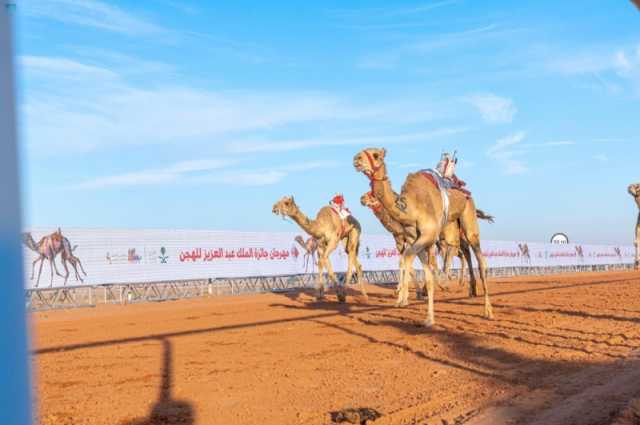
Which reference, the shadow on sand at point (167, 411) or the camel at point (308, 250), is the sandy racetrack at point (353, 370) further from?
the camel at point (308, 250)

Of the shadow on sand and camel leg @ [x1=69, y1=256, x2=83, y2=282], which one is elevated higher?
camel leg @ [x1=69, y1=256, x2=83, y2=282]

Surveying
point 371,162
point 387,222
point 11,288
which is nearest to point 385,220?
point 387,222

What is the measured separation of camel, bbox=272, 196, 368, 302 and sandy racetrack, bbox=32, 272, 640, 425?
6168 mm

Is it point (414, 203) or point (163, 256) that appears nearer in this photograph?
point (414, 203)

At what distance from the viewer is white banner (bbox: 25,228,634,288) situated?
2208 centimetres

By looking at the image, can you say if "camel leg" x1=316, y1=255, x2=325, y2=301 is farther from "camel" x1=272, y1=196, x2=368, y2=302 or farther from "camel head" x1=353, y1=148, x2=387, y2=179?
"camel head" x1=353, y1=148, x2=387, y2=179

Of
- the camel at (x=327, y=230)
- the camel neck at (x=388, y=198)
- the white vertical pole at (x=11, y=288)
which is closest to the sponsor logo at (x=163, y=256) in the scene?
the camel at (x=327, y=230)

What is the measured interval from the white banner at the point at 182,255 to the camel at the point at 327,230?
5.96 m

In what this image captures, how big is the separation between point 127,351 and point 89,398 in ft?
11.4

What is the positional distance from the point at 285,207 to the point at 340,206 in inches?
100

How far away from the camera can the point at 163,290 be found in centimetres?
2577

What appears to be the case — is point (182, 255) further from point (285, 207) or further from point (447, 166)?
point (447, 166)

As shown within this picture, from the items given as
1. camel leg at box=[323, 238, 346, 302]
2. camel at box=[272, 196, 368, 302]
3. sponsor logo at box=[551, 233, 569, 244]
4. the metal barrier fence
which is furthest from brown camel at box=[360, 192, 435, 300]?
sponsor logo at box=[551, 233, 569, 244]

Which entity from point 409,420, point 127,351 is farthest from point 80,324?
point 409,420
